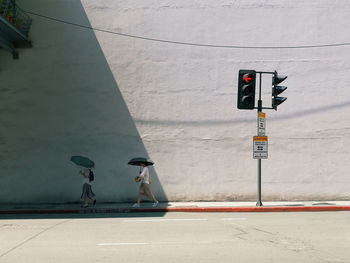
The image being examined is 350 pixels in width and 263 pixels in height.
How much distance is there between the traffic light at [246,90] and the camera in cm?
1317

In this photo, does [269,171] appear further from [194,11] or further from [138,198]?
[194,11]

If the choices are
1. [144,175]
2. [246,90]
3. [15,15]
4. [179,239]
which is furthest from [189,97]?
[179,239]

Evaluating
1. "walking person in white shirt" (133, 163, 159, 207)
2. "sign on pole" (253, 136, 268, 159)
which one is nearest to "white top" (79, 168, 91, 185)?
"walking person in white shirt" (133, 163, 159, 207)

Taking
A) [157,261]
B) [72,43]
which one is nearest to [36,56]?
[72,43]

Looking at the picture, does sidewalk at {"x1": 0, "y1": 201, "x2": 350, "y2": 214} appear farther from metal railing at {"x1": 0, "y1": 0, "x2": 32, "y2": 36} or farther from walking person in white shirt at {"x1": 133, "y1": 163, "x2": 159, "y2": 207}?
metal railing at {"x1": 0, "y1": 0, "x2": 32, "y2": 36}

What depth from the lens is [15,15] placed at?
50.3 ft

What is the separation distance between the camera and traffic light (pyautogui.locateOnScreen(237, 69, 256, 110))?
1317 centimetres

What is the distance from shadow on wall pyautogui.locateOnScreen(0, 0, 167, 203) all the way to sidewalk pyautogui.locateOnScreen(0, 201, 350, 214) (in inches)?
37.7

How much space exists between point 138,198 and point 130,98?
359cm

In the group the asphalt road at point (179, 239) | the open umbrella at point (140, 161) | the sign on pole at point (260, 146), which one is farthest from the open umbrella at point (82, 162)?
the sign on pole at point (260, 146)

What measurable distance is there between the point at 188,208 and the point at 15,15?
28.7 feet

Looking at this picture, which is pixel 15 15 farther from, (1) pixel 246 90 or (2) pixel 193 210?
(2) pixel 193 210

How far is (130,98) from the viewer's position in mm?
15836

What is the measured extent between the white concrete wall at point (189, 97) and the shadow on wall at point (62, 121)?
38 millimetres
